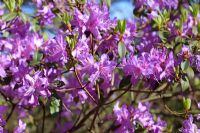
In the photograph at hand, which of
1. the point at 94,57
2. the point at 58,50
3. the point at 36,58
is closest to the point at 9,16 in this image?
the point at 36,58

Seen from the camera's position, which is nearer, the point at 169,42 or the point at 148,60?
the point at 148,60

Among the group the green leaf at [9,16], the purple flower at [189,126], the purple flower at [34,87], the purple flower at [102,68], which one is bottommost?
the purple flower at [189,126]

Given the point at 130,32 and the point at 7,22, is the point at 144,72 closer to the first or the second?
the point at 130,32

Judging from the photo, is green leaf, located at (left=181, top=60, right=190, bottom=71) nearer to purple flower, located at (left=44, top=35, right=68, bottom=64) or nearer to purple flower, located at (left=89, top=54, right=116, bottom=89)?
purple flower, located at (left=89, top=54, right=116, bottom=89)

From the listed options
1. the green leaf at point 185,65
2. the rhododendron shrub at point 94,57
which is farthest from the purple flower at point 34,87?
the green leaf at point 185,65

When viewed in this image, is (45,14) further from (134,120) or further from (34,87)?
(134,120)

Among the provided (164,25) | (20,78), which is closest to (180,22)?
(164,25)

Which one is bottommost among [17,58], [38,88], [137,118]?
[137,118]

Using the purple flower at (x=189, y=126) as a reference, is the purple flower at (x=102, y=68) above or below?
above

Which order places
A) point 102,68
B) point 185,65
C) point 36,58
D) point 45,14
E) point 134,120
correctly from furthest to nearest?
point 45,14, point 134,120, point 36,58, point 185,65, point 102,68

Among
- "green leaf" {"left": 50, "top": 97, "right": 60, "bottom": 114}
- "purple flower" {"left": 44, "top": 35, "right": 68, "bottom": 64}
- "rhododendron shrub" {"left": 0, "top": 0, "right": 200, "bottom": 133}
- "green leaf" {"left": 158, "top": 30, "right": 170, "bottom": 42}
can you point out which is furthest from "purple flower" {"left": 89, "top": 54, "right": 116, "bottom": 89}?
"green leaf" {"left": 158, "top": 30, "right": 170, "bottom": 42}

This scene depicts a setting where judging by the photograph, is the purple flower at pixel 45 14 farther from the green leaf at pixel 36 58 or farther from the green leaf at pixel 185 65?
the green leaf at pixel 185 65
